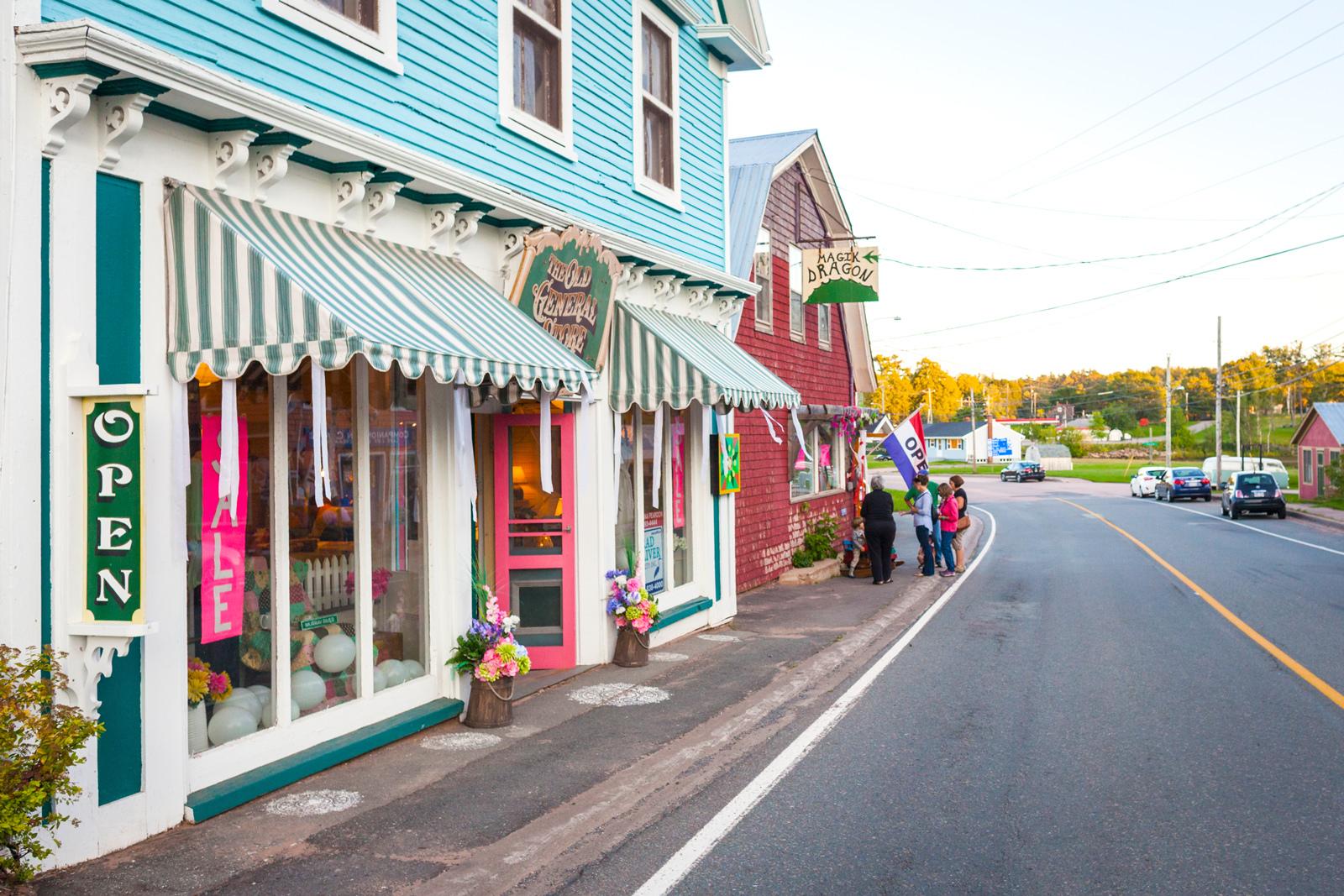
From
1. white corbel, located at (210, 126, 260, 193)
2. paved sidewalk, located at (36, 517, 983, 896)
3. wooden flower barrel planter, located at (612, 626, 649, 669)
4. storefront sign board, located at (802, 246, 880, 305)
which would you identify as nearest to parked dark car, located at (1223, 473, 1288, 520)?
storefront sign board, located at (802, 246, 880, 305)

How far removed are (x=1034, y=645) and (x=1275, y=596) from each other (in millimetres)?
6369

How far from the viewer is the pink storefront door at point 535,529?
1005cm

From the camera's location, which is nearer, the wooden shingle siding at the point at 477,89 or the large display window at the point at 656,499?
the wooden shingle siding at the point at 477,89

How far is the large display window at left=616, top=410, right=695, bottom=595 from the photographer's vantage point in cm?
1157

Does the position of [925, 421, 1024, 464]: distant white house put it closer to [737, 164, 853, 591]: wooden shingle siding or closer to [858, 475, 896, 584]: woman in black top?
[737, 164, 853, 591]: wooden shingle siding

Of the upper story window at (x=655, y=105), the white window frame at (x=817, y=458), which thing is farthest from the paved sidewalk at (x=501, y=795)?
the white window frame at (x=817, y=458)

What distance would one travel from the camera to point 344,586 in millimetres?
7340

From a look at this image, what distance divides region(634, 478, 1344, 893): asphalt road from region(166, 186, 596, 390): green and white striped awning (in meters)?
2.98

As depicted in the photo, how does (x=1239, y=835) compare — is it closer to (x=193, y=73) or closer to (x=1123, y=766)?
(x=1123, y=766)

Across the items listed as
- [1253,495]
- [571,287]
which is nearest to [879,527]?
[571,287]

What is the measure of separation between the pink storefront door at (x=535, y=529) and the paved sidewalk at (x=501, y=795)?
27.6 inches

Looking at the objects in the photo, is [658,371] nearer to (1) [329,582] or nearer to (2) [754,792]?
(1) [329,582]

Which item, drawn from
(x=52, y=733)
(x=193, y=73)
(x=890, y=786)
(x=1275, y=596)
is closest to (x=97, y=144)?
(x=193, y=73)

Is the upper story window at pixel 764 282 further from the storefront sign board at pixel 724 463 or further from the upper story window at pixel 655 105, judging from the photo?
the upper story window at pixel 655 105
